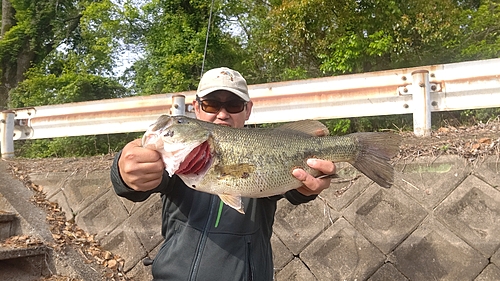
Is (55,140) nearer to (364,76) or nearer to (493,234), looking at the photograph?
(364,76)

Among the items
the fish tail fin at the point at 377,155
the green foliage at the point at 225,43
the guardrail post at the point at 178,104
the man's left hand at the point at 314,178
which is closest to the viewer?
the man's left hand at the point at 314,178

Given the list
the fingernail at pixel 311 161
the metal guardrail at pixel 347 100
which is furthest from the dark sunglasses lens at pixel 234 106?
the metal guardrail at pixel 347 100

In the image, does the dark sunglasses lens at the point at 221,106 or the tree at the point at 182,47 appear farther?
the tree at the point at 182,47

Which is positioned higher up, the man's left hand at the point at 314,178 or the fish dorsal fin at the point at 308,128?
the fish dorsal fin at the point at 308,128

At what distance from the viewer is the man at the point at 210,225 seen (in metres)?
2.20

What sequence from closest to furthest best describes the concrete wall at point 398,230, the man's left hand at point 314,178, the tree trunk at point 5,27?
the man's left hand at point 314,178 < the concrete wall at point 398,230 < the tree trunk at point 5,27

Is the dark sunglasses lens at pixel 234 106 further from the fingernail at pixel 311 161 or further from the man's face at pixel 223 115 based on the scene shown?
the fingernail at pixel 311 161

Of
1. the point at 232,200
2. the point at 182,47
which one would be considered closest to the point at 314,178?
the point at 232,200

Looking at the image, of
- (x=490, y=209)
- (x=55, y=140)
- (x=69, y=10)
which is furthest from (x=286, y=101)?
(x=69, y=10)

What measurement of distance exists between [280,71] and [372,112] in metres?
6.85

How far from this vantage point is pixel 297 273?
3539 mm

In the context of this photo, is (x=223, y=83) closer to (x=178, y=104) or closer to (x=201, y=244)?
(x=201, y=244)

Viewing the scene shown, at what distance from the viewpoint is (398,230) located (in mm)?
3385

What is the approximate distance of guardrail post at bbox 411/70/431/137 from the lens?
4117 millimetres
